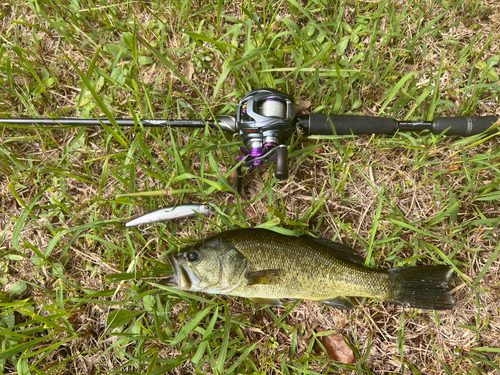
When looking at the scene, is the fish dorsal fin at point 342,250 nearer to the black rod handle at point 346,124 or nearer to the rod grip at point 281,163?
the rod grip at point 281,163

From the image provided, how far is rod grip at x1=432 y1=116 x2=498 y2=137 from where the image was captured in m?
2.75

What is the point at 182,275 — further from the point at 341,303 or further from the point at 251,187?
the point at 341,303

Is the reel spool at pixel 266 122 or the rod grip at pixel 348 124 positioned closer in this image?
the reel spool at pixel 266 122

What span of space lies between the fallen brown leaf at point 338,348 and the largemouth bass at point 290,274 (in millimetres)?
407

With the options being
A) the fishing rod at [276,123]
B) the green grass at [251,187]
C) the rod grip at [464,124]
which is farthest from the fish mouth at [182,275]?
the rod grip at [464,124]

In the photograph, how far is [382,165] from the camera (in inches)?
111

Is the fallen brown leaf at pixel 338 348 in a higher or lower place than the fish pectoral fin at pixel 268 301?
lower

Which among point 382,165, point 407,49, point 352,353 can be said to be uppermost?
point 407,49

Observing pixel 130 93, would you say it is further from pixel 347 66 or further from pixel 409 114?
pixel 409 114

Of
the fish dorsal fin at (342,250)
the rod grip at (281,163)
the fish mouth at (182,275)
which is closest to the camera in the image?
the rod grip at (281,163)

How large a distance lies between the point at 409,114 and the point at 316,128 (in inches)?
39.9

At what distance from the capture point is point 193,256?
8.37 feet

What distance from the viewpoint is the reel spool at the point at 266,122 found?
8.23 ft

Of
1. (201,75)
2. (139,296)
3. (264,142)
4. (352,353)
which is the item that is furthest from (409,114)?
(139,296)
